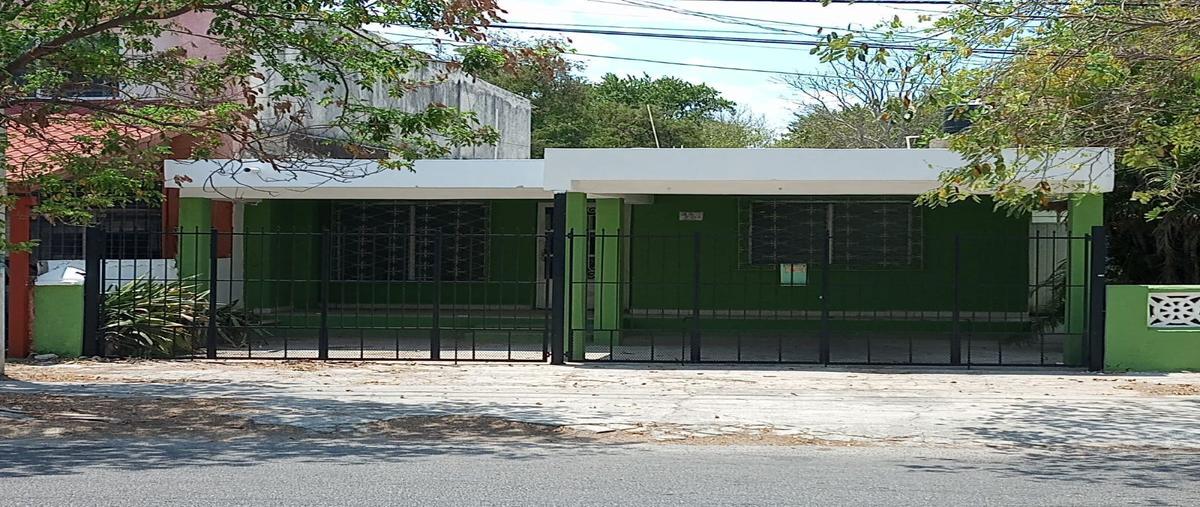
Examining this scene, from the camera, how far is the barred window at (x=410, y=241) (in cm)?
2114

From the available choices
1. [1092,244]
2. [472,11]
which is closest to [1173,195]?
[1092,244]

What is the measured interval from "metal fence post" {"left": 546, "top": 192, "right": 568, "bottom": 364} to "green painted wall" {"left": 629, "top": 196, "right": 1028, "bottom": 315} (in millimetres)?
3721

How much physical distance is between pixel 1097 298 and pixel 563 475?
861cm

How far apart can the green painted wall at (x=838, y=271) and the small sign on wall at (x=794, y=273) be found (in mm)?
142

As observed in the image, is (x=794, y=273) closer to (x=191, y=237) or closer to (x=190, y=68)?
(x=191, y=237)

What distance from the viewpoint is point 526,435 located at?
10.8 metres

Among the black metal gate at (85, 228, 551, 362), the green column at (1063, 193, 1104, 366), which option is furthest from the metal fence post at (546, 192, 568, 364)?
the green column at (1063, 193, 1104, 366)

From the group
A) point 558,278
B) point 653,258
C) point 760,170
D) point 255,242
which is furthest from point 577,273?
point 255,242

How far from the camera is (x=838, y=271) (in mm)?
19781

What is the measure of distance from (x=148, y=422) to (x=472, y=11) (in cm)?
436

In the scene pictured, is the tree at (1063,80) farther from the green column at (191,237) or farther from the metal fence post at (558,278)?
the green column at (191,237)

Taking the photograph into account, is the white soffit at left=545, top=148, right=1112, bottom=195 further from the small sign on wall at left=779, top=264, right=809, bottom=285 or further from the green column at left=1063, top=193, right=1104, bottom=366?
the small sign on wall at left=779, top=264, right=809, bottom=285

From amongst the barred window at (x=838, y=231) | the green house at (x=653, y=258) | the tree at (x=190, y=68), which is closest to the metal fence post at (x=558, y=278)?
the green house at (x=653, y=258)

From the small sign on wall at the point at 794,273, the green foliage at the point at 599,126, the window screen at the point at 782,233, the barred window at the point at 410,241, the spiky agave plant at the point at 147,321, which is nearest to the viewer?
the spiky agave plant at the point at 147,321
